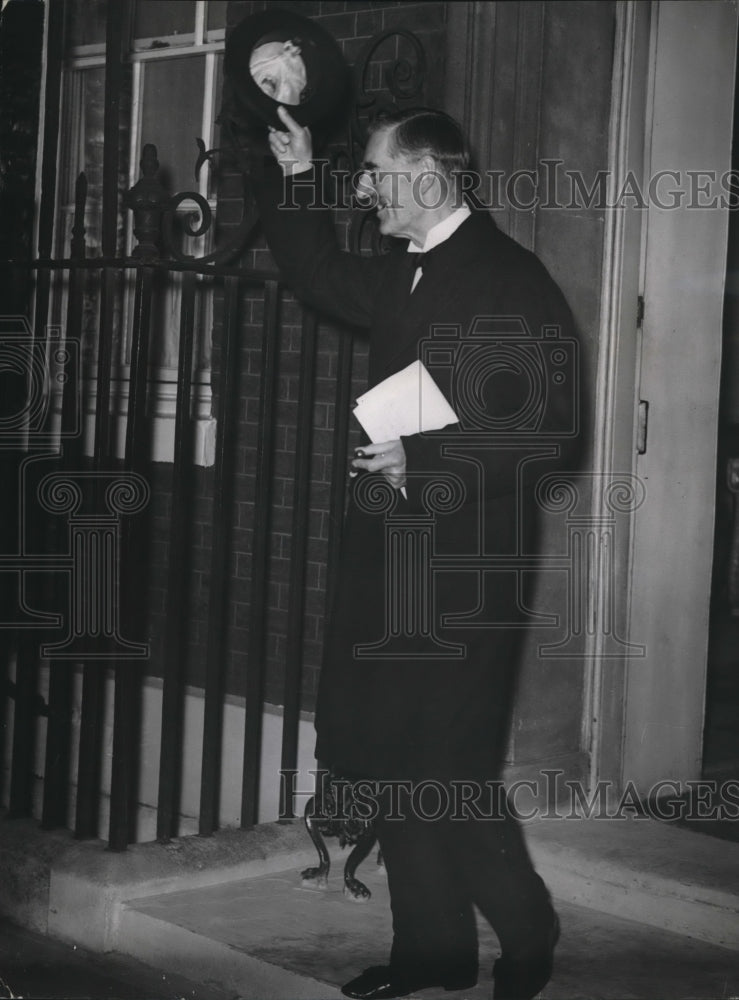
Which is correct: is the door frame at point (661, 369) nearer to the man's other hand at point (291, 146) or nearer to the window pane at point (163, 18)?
the man's other hand at point (291, 146)

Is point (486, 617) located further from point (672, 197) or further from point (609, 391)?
point (672, 197)

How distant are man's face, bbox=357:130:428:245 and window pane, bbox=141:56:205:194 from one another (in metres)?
2.89

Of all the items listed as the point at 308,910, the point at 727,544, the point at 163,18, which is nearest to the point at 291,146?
the point at 308,910

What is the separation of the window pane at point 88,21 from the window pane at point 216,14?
774 mm

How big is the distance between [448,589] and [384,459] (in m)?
0.38

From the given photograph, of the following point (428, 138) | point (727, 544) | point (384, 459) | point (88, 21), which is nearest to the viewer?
point (384, 459)

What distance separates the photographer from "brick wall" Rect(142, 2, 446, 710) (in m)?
5.06

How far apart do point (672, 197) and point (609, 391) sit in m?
0.72

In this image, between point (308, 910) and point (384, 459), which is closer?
point (384, 459)

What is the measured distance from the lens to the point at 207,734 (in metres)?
4.19

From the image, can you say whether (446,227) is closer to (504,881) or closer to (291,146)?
(291,146)

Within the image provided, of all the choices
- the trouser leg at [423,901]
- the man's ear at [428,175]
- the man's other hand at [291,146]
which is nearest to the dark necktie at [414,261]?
the man's ear at [428,175]

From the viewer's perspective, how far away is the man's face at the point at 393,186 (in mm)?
3359

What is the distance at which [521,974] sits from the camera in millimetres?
3320
